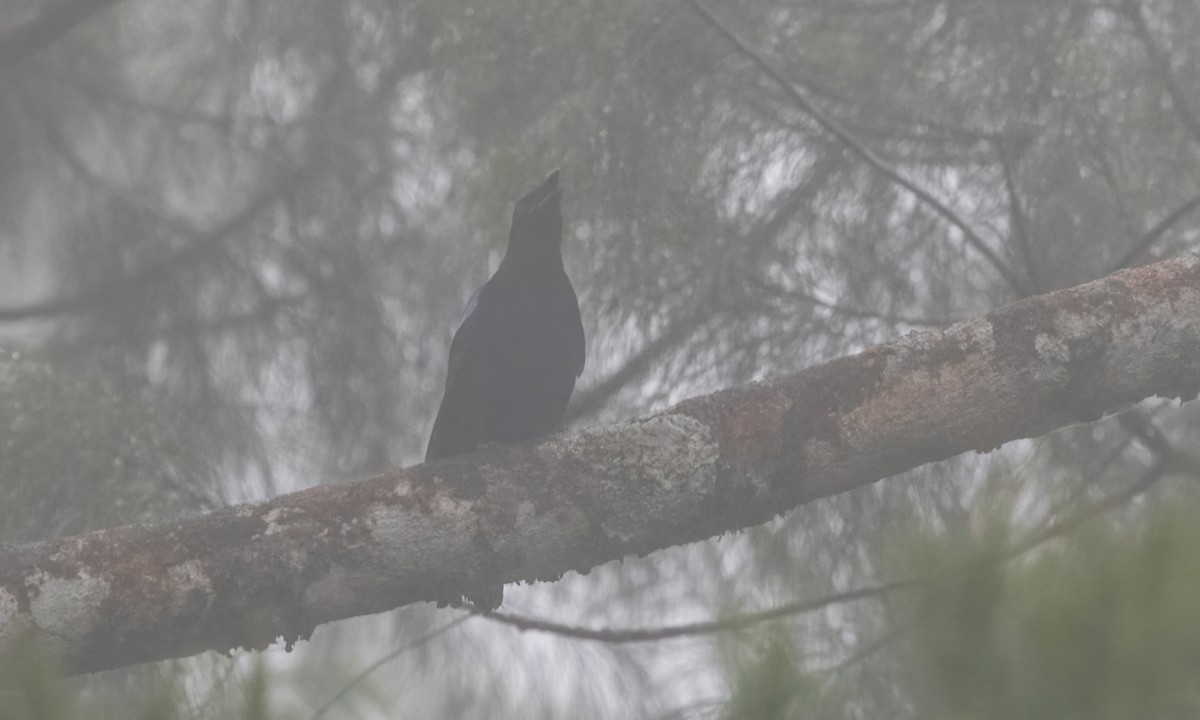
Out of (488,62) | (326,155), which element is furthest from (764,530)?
Result: (326,155)

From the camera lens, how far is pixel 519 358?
2203mm

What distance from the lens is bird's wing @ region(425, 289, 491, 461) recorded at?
2.18 meters

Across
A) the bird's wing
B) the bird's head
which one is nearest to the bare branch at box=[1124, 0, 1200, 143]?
the bird's head

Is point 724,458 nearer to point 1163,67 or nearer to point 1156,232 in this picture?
point 1156,232

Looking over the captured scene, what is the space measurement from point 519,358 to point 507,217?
313 millimetres

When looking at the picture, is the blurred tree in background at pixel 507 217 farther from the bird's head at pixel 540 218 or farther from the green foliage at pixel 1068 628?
the green foliage at pixel 1068 628

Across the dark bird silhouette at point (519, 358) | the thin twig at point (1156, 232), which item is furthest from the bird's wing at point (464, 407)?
the thin twig at point (1156, 232)

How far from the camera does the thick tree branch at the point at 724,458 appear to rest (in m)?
1.55

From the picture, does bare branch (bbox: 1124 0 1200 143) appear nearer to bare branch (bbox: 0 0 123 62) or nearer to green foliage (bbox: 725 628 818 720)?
green foliage (bbox: 725 628 818 720)

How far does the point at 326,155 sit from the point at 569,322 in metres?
0.74

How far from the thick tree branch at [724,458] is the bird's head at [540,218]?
0.52 m

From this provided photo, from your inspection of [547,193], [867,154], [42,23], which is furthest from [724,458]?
[42,23]

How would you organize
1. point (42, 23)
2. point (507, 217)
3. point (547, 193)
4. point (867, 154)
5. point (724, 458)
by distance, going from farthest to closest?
1. point (42, 23)
2. point (507, 217)
3. point (867, 154)
4. point (547, 193)
5. point (724, 458)

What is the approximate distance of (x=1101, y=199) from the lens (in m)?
2.15
